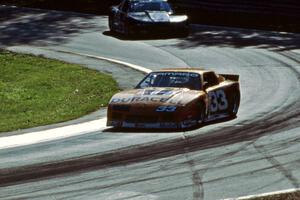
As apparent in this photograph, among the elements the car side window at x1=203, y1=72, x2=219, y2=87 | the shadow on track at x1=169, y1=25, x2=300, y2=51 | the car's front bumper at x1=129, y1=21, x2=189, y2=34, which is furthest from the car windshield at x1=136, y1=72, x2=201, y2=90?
the car's front bumper at x1=129, y1=21, x2=189, y2=34

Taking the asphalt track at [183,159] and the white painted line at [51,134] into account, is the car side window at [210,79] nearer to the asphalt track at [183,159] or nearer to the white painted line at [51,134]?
the asphalt track at [183,159]

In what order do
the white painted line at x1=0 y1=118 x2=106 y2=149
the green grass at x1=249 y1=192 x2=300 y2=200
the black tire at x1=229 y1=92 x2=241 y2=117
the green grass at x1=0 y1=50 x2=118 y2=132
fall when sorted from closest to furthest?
the green grass at x1=249 y1=192 x2=300 y2=200 < the white painted line at x1=0 y1=118 x2=106 y2=149 < the black tire at x1=229 y1=92 x2=241 y2=117 < the green grass at x1=0 y1=50 x2=118 y2=132

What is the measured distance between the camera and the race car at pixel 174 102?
15.8 meters

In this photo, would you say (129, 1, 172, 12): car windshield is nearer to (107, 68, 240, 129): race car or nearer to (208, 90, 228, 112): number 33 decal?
(107, 68, 240, 129): race car

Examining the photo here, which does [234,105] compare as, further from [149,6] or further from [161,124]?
[149,6]

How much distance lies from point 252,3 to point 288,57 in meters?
11.4

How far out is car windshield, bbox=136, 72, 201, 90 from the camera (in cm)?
1712

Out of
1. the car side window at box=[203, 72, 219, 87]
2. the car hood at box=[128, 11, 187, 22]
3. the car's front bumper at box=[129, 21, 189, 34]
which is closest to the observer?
the car side window at box=[203, 72, 219, 87]

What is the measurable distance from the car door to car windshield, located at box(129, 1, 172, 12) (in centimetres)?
1564

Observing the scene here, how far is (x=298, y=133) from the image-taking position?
1520 cm

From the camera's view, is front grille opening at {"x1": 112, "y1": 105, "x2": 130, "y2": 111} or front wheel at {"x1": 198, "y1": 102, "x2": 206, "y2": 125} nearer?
front grille opening at {"x1": 112, "y1": 105, "x2": 130, "y2": 111}

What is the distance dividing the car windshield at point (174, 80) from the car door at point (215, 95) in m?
0.25

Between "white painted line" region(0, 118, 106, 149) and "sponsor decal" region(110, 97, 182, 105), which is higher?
"sponsor decal" region(110, 97, 182, 105)

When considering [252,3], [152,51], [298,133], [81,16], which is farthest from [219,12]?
[298,133]
